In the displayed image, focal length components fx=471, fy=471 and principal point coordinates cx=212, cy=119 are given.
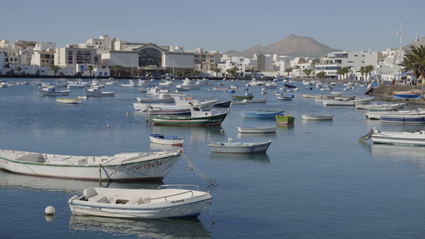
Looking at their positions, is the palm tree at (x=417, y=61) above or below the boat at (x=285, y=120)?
above

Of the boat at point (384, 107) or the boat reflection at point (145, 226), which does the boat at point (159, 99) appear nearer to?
the boat at point (384, 107)

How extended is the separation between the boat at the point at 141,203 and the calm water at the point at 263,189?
15.6 inches

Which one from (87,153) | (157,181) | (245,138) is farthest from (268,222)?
(245,138)

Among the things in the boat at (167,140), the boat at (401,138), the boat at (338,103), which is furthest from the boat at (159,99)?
the boat at (401,138)

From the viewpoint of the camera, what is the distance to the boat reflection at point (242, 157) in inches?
1226

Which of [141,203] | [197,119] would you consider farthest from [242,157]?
[197,119]

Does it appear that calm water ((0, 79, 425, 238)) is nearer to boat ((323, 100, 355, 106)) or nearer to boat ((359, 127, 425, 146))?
boat ((359, 127, 425, 146))

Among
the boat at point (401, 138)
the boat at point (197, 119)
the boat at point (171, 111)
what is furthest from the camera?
the boat at point (171, 111)

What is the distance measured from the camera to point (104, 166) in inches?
939

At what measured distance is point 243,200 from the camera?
72.0 ft

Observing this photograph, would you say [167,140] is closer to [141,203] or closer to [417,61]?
[141,203]

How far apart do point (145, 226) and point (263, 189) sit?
7.70 m

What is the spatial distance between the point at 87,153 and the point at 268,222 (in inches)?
690

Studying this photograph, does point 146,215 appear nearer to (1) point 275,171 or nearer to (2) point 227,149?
(1) point 275,171
